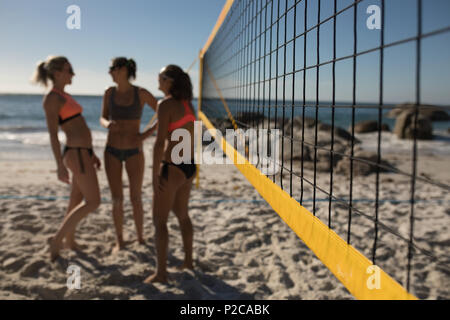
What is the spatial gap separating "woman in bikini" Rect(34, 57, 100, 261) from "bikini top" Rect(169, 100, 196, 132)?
33.8 inches

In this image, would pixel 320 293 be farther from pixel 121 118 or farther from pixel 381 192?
pixel 381 192

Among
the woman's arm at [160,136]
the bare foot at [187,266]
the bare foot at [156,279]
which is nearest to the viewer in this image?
the woman's arm at [160,136]

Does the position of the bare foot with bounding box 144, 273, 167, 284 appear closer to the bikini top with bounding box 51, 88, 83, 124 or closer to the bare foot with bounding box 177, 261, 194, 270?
the bare foot with bounding box 177, 261, 194, 270

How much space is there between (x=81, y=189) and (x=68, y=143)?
15.2 inches

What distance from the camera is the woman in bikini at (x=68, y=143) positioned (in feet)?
9.36

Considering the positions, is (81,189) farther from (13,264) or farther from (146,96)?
(146,96)

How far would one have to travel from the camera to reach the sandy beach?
8.56 feet

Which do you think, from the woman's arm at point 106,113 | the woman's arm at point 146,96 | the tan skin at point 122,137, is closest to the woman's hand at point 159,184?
the tan skin at point 122,137

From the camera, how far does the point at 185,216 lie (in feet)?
9.46

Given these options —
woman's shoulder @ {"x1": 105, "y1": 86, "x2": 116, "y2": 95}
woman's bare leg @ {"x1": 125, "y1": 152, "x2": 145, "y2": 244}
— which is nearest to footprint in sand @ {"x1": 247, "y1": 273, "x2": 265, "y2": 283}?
woman's bare leg @ {"x1": 125, "y1": 152, "x2": 145, "y2": 244}

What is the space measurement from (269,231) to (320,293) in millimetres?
1147

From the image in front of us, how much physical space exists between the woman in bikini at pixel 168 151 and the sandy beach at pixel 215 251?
15.0 inches

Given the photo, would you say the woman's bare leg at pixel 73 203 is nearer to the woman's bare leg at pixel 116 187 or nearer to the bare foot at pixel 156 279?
the woman's bare leg at pixel 116 187

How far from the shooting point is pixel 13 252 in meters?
3.10
